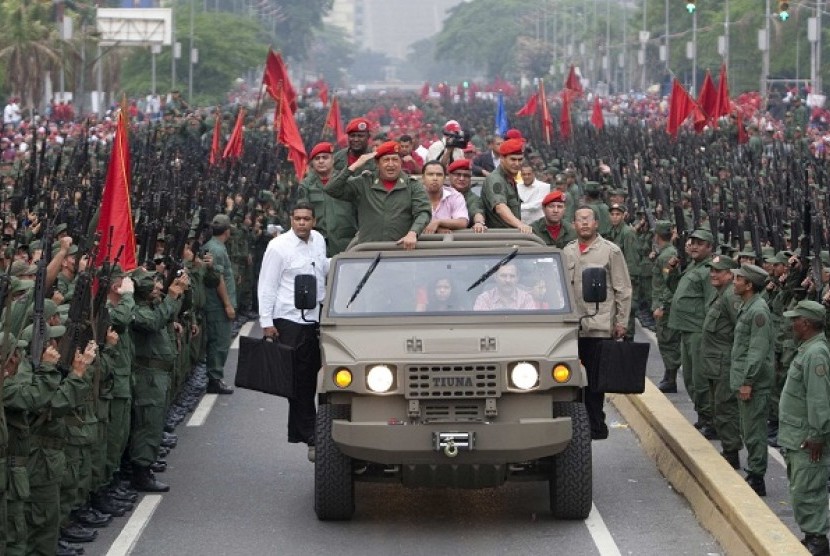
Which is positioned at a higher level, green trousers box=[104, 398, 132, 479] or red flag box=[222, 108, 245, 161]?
red flag box=[222, 108, 245, 161]

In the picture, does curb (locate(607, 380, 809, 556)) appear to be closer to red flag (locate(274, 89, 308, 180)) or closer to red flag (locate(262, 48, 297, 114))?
red flag (locate(274, 89, 308, 180))

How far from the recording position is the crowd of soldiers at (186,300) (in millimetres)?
11766

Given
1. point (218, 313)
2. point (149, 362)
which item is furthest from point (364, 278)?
point (218, 313)

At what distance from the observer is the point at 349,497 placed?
13547 millimetres

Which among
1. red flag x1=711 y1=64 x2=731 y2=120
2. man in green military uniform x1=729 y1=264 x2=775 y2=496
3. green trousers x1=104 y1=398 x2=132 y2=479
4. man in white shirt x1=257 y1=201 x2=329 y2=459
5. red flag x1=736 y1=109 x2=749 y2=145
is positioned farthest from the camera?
red flag x1=711 y1=64 x2=731 y2=120

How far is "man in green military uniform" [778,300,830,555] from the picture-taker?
12500 mm

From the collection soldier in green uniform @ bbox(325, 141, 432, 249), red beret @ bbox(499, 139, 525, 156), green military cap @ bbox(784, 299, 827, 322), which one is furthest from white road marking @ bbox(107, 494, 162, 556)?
green military cap @ bbox(784, 299, 827, 322)

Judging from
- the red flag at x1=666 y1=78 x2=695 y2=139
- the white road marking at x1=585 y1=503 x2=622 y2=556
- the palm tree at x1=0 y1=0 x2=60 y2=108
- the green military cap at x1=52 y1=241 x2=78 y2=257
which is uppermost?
the palm tree at x1=0 y1=0 x2=60 y2=108

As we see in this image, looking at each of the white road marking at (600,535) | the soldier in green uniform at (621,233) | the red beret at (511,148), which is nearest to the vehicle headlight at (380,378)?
the white road marking at (600,535)

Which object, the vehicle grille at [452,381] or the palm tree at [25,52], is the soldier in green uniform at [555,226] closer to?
the vehicle grille at [452,381]

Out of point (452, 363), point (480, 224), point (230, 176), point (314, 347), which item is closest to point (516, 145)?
point (480, 224)

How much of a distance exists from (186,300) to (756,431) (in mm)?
5269

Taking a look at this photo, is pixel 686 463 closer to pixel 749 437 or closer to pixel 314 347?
pixel 749 437

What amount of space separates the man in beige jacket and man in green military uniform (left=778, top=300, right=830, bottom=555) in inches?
Answer: 86.2
